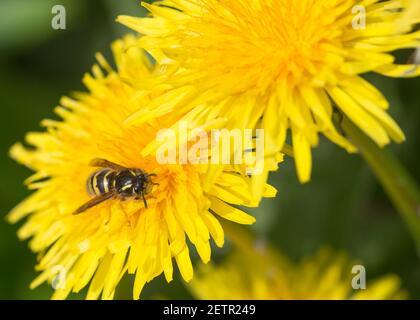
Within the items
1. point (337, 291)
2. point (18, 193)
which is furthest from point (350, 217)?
point (18, 193)

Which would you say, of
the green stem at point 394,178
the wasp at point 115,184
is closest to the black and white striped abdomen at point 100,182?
the wasp at point 115,184

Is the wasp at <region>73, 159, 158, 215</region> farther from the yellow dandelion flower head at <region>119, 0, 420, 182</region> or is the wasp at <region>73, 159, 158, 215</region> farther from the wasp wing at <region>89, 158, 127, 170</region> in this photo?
the yellow dandelion flower head at <region>119, 0, 420, 182</region>

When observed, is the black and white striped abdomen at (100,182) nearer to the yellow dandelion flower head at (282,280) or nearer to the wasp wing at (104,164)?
the wasp wing at (104,164)

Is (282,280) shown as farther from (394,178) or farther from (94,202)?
(94,202)

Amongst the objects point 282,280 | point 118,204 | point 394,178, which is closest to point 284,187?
point 282,280
